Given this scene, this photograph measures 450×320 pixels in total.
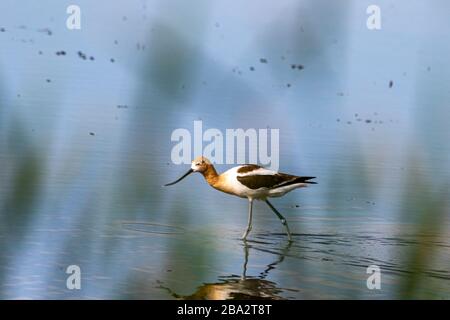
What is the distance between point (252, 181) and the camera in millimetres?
9188

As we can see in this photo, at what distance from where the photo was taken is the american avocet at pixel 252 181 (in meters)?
9.21

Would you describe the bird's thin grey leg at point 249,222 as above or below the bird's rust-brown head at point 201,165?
below

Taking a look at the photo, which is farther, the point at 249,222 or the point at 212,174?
the point at 212,174

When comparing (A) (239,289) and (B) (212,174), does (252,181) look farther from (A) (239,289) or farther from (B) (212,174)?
(A) (239,289)

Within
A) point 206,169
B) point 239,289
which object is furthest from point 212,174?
point 239,289

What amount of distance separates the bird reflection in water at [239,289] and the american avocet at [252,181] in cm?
147

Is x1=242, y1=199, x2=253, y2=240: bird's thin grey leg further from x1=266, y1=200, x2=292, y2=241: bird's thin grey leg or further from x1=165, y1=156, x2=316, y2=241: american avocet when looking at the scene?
x1=266, y1=200, x2=292, y2=241: bird's thin grey leg

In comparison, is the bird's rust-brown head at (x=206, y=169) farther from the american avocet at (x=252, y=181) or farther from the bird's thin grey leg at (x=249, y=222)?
the bird's thin grey leg at (x=249, y=222)

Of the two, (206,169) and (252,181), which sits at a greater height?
(206,169)

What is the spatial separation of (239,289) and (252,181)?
193 cm

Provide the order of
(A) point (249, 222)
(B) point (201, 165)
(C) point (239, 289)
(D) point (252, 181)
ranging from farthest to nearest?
(B) point (201, 165), (D) point (252, 181), (A) point (249, 222), (C) point (239, 289)

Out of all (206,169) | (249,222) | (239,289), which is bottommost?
(239,289)

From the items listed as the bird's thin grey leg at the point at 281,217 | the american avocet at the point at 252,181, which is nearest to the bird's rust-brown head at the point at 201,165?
the american avocet at the point at 252,181
